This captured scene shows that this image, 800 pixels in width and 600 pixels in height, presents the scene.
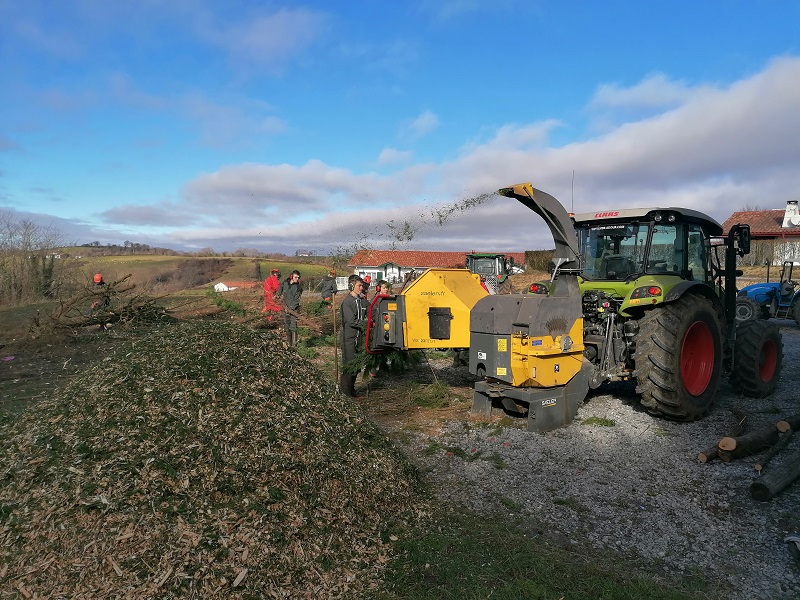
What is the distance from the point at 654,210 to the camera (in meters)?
6.29

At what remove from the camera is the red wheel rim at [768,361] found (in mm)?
7328

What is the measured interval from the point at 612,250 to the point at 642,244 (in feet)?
1.21

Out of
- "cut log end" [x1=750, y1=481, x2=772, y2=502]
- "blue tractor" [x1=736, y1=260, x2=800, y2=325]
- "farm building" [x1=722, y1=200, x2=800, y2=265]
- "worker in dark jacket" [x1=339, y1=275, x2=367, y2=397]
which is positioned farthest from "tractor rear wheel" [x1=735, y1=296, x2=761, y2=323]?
"farm building" [x1=722, y1=200, x2=800, y2=265]

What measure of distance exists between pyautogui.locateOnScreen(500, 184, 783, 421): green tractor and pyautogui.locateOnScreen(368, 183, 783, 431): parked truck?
0.04ft

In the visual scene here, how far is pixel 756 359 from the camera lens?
7039 millimetres

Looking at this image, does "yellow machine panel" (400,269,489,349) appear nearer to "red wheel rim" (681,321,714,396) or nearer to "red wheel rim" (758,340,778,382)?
"red wheel rim" (681,321,714,396)

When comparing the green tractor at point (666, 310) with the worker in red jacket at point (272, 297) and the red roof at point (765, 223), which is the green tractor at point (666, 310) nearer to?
the worker in red jacket at point (272, 297)

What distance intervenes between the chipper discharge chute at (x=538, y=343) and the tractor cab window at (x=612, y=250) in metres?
0.93

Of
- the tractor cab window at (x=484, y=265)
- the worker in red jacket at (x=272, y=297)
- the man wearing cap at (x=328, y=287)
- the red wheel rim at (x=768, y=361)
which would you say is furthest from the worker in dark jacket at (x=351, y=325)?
the tractor cab window at (x=484, y=265)

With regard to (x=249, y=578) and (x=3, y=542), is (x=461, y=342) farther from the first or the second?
(x=3, y=542)

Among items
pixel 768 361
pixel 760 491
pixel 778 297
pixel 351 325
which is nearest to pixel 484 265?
pixel 778 297

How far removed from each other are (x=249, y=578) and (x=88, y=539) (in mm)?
871

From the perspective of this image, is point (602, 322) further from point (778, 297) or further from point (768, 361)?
point (778, 297)

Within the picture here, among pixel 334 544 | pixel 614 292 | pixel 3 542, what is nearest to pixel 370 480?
pixel 334 544
